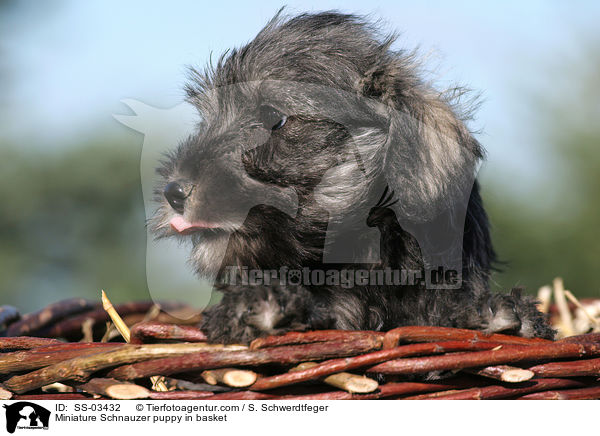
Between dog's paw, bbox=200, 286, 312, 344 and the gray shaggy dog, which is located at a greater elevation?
the gray shaggy dog

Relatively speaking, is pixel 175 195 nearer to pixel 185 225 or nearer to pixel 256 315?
pixel 185 225

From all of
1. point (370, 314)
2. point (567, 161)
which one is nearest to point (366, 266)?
point (370, 314)

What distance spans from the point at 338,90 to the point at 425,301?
0.79 meters

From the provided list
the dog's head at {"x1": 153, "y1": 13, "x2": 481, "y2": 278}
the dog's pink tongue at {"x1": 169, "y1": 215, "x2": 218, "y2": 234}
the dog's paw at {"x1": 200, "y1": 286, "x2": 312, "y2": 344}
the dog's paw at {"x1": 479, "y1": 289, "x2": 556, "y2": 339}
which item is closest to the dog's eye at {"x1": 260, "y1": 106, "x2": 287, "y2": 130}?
the dog's head at {"x1": 153, "y1": 13, "x2": 481, "y2": 278}

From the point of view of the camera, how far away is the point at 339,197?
209 cm

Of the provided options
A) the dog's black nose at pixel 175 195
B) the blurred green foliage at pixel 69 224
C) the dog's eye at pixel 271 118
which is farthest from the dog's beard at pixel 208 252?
the blurred green foliage at pixel 69 224

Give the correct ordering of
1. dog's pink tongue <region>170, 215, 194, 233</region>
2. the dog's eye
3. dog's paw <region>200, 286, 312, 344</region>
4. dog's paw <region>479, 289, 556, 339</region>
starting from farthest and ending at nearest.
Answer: the dog's eye
dog's pink tongue <region>170, 215, 194, 233</region>
dog's paw <region>479, 289, 556, 339</region>
dog's paw <region>200, 286, 312, 344</region>

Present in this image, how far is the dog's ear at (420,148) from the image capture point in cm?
210

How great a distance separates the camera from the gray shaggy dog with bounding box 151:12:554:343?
6.58 feet

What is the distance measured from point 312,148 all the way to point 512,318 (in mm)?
829

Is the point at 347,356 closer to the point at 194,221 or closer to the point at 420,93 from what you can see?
the point at 194,221
